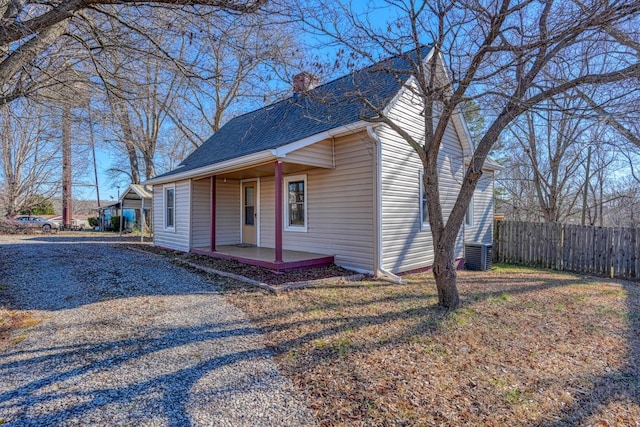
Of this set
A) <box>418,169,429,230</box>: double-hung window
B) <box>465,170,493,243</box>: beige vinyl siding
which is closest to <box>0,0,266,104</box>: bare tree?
<box>418,169,429,230</box>: double-hung window

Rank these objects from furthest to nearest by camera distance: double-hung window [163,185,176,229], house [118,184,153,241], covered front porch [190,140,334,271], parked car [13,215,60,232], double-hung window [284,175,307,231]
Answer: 1. parked car [13,215,60,232]
2. house [118,184,153,241]
3. double-hung window [163,185,176,229]
4. double-hung window [284,175,307,231]
5. covered front porch [190,140,334,271]

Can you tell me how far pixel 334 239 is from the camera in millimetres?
8102

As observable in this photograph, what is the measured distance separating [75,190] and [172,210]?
20.3 m

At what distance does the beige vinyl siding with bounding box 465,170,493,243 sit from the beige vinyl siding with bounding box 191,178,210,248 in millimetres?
8446

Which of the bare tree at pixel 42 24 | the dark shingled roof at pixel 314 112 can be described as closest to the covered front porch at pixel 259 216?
the dark shingled roof at pixel 314 112

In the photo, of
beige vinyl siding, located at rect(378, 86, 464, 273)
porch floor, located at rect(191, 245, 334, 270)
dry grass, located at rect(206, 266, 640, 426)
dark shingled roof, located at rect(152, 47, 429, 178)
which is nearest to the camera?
dry grass, located at rect(206, 266, 640, 426)

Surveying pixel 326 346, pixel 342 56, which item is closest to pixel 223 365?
pixel 326 346

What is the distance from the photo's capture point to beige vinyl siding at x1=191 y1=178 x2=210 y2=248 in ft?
35.6

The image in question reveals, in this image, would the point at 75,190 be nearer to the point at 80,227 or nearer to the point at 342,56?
the point at 80,227

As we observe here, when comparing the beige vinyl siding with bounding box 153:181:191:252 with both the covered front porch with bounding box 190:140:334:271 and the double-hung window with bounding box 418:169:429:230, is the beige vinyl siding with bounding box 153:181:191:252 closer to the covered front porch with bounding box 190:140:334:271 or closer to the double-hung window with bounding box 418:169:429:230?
the covered front porch with bounding box 190:140:334:271

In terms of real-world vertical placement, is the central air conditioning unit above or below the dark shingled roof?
below

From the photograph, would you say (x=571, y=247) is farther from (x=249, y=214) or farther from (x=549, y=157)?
(x=249, y=214)

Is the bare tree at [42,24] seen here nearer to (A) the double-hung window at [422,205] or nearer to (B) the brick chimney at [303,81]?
(B) the brick chimney at [303,81]

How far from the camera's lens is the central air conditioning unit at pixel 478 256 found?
31.8ft
